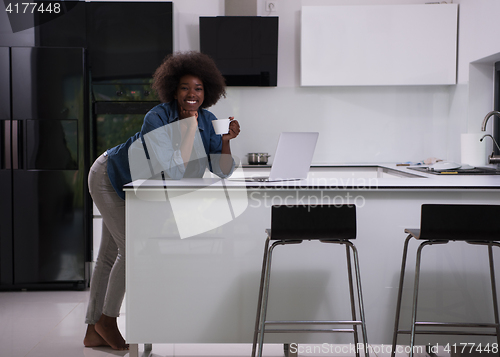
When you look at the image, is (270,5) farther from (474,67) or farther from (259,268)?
(259,268)

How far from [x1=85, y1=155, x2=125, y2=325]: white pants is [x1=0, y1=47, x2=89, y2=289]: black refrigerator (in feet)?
3.87

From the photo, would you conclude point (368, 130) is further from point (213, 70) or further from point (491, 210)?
point (491, 210)

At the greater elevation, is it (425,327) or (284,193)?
(284,193)

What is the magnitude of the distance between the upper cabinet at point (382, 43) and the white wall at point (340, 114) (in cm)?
39

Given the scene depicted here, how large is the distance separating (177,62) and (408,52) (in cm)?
242

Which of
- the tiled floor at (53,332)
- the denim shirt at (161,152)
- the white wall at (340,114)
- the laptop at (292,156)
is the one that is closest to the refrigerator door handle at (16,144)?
the tiled floor at (53,332)

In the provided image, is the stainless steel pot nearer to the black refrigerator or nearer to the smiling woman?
the black refrigerator

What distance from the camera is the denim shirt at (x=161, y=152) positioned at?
7.52ft

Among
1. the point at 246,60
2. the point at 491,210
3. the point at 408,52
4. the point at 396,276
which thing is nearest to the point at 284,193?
the point at 396,276

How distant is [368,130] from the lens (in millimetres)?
4613

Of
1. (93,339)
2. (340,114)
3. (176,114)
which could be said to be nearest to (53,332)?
(93,339)

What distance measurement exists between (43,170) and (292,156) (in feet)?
7.63

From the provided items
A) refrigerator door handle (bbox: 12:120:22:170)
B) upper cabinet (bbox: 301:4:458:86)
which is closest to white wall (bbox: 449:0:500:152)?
upper cabinet (bbox: 301:4:458:86)

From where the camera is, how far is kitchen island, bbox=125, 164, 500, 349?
2250mm
